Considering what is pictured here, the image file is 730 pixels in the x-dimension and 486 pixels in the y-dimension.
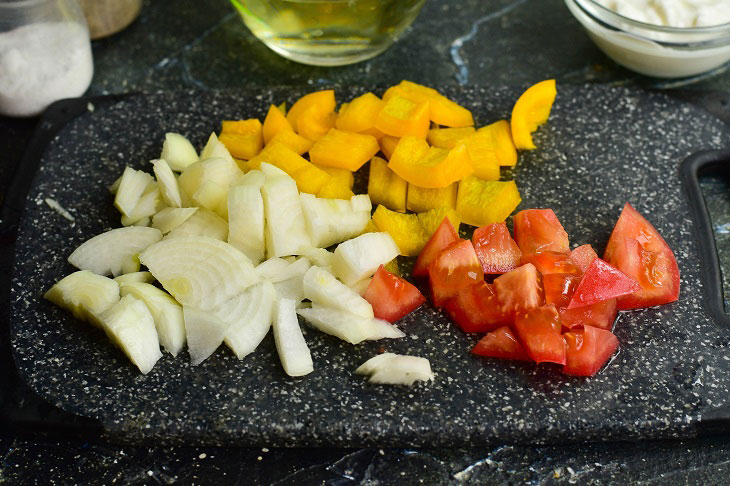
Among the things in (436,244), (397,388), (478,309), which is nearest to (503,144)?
(436,244)

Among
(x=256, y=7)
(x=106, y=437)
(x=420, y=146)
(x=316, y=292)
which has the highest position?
(x=256, y=7)

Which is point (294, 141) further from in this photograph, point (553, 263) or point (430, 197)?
point (553, 263)

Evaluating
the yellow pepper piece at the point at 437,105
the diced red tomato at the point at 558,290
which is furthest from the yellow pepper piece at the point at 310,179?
the diced red tomato at the point at 558,290

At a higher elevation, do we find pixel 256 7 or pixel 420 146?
pixel 256 7

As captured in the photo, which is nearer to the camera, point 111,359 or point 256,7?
point 111,359

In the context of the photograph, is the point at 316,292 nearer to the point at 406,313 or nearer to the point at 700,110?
the point at 406,313

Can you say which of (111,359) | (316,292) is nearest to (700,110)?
(316,292)
